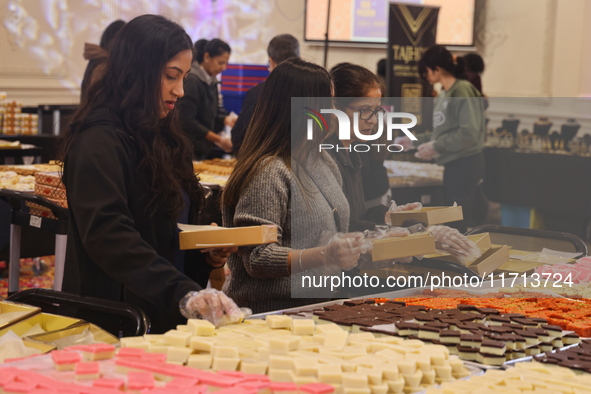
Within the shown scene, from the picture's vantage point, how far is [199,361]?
4.50 ft

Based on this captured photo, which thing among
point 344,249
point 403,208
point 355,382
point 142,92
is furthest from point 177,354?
point 403,208

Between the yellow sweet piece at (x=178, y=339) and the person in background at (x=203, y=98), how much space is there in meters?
3.63

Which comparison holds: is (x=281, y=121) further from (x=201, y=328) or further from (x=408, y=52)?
(x=408, y=52)

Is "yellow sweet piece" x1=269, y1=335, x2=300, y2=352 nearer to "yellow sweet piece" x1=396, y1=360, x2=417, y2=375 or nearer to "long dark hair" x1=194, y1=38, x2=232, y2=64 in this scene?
"yellow sweet piece" x1=396, y1=360, x2=417, y2=375

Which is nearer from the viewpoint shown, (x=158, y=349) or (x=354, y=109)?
(x=158, y=349)

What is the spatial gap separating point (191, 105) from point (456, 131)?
1.99 m

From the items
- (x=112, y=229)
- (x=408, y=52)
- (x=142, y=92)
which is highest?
(x=408, y=52)

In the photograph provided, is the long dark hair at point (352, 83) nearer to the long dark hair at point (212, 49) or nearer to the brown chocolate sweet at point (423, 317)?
the brown chocolate sweet at point (423, 317)

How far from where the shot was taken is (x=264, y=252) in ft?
6.41

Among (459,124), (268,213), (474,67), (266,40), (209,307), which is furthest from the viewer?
(266,40)

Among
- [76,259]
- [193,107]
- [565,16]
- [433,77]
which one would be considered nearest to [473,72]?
[433,77]

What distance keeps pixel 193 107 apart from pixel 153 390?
399 cm

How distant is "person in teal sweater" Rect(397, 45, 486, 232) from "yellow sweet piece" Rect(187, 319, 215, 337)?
323 cm

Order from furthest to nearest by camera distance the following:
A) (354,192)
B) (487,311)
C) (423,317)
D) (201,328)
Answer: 1. (354,192)
2. (487,311)
3. (423,317)
4. (201,328)
